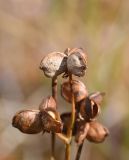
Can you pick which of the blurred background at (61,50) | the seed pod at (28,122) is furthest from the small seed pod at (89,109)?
the blurred background at (61,50)

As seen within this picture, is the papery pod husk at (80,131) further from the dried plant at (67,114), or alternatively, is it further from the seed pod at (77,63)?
the seed pod at (77,63)

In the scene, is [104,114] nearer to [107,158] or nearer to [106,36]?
[107,158]

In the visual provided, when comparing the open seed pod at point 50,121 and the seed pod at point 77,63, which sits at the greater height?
the seed pod at point 77,63

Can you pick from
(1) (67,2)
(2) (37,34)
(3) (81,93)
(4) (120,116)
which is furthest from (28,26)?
(3) (81,93)

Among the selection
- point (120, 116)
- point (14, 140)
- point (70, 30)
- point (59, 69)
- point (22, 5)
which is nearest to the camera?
point (59, 69)

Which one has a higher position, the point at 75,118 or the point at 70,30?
the point at 70,30
